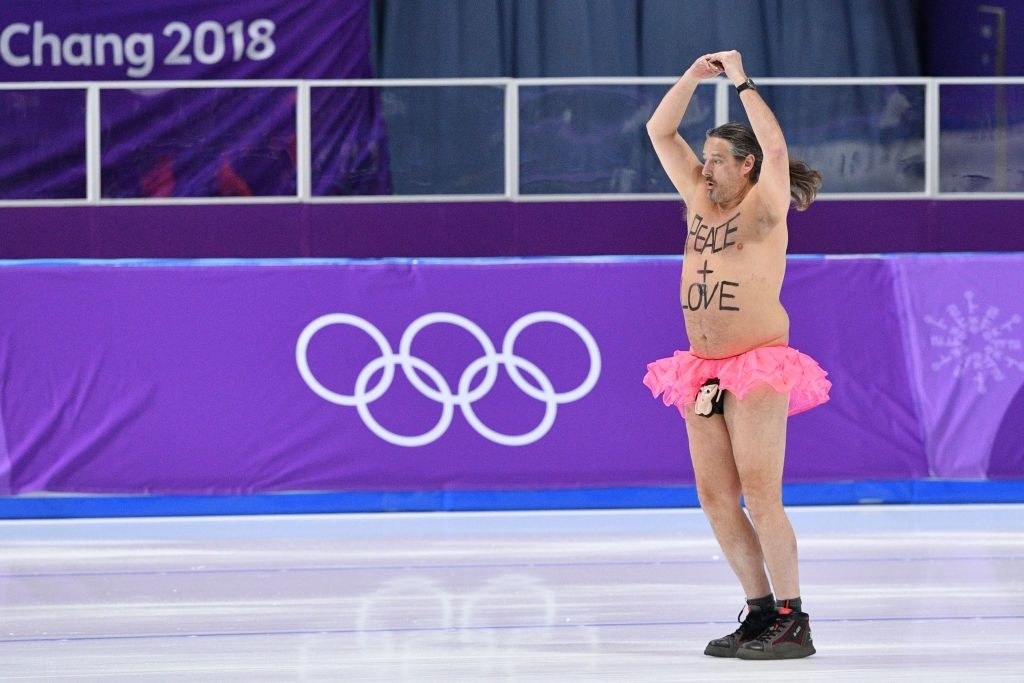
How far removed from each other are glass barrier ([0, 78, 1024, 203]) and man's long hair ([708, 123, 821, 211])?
6753mm

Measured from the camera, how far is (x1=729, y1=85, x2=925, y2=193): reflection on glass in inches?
482

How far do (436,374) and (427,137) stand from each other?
3568mm

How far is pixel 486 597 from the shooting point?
636cm

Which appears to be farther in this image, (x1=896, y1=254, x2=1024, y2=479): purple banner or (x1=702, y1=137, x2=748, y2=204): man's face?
(x1=896, y1=254, x2=1024, y2=479): purple banner

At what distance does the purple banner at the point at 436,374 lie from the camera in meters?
8.71

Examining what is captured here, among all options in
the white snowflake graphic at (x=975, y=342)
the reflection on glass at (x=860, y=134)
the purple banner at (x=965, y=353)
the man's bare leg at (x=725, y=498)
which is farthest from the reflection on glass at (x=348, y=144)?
the man's bare leg at (x=725, y=498)

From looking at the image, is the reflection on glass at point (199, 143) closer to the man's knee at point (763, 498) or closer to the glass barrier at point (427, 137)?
the glass barrier at point (427, 137)

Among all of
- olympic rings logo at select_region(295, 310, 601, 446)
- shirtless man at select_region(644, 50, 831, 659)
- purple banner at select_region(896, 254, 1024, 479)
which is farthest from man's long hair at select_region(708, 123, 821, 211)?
purple banner at select_region(896, 254, 1024, 479)

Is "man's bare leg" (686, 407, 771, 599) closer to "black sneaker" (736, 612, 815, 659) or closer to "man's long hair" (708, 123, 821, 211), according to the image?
"black sneaker" (736, 612, 815, 659)

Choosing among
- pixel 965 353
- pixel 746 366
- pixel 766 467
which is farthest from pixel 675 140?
pixel 965 353

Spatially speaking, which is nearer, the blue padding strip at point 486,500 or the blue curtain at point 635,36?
the blue padding strip at point 486,500

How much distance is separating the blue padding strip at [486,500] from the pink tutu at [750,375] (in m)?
3.65

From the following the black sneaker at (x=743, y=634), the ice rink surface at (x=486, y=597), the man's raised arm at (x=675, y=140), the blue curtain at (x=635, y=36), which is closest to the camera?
the ice rink surface at (x=486, y=597)

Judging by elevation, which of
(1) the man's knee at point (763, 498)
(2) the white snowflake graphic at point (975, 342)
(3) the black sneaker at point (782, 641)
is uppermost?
(2) the white snowflake graphic at point (975, 342)
